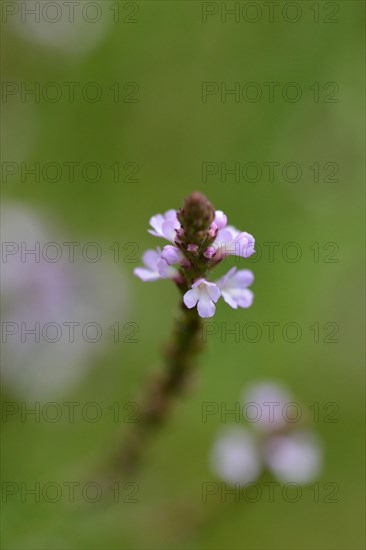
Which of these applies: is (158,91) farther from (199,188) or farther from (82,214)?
(82,214)

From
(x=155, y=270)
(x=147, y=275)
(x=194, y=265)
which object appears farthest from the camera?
(x=155, y=270)

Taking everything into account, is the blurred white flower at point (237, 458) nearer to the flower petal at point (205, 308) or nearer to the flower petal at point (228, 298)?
the flower petal at point (228, 298)

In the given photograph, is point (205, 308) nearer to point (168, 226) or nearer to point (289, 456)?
point (168, 226)

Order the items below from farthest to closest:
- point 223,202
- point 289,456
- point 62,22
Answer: point 62,22, point 223,202, point 289,456

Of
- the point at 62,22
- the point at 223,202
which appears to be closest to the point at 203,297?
the point at 223,202

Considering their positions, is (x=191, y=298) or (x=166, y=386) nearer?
(x=191, y=298)

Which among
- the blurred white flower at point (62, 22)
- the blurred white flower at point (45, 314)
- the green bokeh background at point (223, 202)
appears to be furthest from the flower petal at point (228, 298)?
the blurred white flower at point (62, 22)
